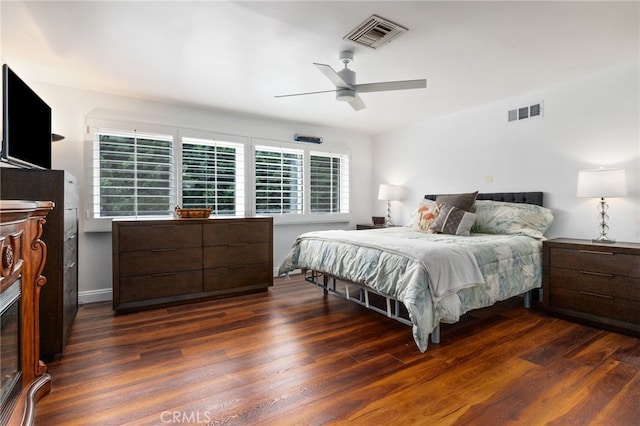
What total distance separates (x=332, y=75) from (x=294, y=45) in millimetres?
394

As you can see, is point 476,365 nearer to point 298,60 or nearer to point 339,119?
point 298,60

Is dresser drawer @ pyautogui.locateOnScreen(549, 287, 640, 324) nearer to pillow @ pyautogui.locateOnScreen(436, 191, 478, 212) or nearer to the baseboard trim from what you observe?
pillow @ pyautogui.locateOnScreen(436, 191, 478, 212)

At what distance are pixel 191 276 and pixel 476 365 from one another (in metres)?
2.79

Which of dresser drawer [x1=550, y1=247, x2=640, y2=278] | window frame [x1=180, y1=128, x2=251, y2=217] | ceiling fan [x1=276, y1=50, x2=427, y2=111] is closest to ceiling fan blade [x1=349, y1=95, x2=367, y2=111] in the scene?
ceiling fan [x1=276, y1=50, x2=427, y2=111]

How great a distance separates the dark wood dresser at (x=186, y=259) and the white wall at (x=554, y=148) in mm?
2669

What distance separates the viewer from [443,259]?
2326 millimetres

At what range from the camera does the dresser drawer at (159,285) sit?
319cm

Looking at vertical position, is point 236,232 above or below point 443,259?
above

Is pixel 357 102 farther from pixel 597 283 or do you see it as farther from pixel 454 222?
pixel 597 283

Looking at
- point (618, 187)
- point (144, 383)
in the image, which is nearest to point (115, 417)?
point (144, 383)

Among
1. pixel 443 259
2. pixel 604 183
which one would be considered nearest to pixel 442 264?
pixel 443 259

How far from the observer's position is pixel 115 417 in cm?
159

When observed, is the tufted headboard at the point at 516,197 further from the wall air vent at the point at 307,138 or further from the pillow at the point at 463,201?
the wall air vent at the point at 307,138

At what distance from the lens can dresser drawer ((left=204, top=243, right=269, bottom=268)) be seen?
360 cm
